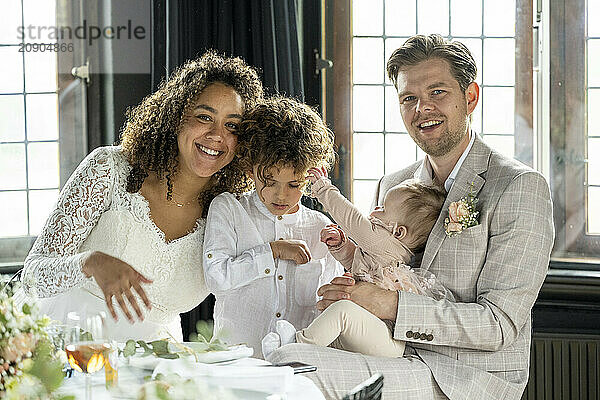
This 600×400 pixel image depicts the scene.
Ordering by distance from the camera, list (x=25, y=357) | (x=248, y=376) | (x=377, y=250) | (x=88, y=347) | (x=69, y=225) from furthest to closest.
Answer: (x=69, y=225), (x=377, y=250), (x=248, y=376), (x=88, y=347), (x=25, y=357)

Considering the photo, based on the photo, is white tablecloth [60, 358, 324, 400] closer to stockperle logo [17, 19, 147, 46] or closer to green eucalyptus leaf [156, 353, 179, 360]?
green eucalyptus leaf [156, 353, 179, 360]

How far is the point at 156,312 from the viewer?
9.25 feet

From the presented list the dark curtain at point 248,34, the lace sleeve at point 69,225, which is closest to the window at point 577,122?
the dark curtain at point 248,34

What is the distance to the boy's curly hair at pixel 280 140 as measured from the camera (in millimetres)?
2572

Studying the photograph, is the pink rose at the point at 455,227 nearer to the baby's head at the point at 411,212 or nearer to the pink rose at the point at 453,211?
the pink rose at the point at 453,211

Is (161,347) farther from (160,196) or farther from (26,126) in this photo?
(26,126)

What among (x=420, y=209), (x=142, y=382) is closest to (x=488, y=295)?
(x=420, y=209)

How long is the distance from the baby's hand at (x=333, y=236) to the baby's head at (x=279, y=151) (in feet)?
0.48

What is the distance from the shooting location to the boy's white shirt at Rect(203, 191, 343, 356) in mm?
2592

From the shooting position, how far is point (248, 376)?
1.73m

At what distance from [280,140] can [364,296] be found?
22.9 inches

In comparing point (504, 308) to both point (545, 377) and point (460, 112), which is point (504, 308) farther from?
point (545, 377)

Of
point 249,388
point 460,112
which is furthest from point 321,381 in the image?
point 460,112

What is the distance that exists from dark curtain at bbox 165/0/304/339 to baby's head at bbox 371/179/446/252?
4.05ft
